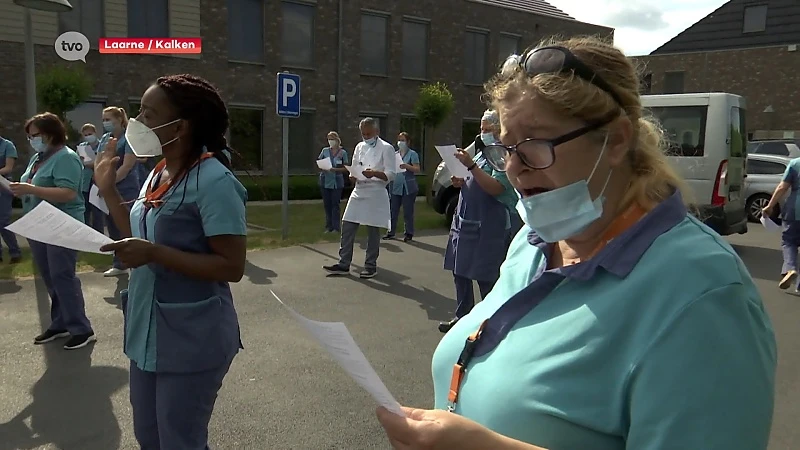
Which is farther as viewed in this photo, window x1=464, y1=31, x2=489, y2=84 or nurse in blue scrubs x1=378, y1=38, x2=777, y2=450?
window x1=464, y1=31, x2=489, y2=84

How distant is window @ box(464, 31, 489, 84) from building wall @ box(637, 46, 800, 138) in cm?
799

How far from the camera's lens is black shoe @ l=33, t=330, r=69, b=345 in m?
5.64

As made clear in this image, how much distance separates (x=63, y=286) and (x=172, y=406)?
351cm

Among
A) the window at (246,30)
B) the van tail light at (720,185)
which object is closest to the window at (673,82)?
the window at (246,30)

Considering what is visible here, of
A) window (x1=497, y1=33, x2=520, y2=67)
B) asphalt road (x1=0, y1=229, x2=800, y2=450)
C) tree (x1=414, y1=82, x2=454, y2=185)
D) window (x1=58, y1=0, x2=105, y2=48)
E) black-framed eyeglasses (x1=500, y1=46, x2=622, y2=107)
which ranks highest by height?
window (x1=497, y1=33, x2=520, y2=67)

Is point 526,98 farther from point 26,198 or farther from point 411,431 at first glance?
point 26,198

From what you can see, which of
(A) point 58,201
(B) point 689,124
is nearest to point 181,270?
(A) point 58,201

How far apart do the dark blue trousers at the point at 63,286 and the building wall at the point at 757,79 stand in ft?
91.4

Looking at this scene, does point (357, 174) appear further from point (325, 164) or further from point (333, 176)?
point (333, 176)

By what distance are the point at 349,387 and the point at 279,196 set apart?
1461cm

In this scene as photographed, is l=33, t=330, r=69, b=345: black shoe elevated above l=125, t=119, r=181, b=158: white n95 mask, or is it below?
below

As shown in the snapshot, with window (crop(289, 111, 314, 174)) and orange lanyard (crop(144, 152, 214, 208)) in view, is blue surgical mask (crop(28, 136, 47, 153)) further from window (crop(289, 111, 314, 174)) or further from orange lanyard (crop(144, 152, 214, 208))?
window (crop(289, 111, 314, 174))

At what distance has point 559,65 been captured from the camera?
142 cm

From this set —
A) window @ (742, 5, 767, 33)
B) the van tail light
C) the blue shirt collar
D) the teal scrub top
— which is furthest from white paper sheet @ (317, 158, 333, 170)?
window @ (742, 5, 767, 33)
